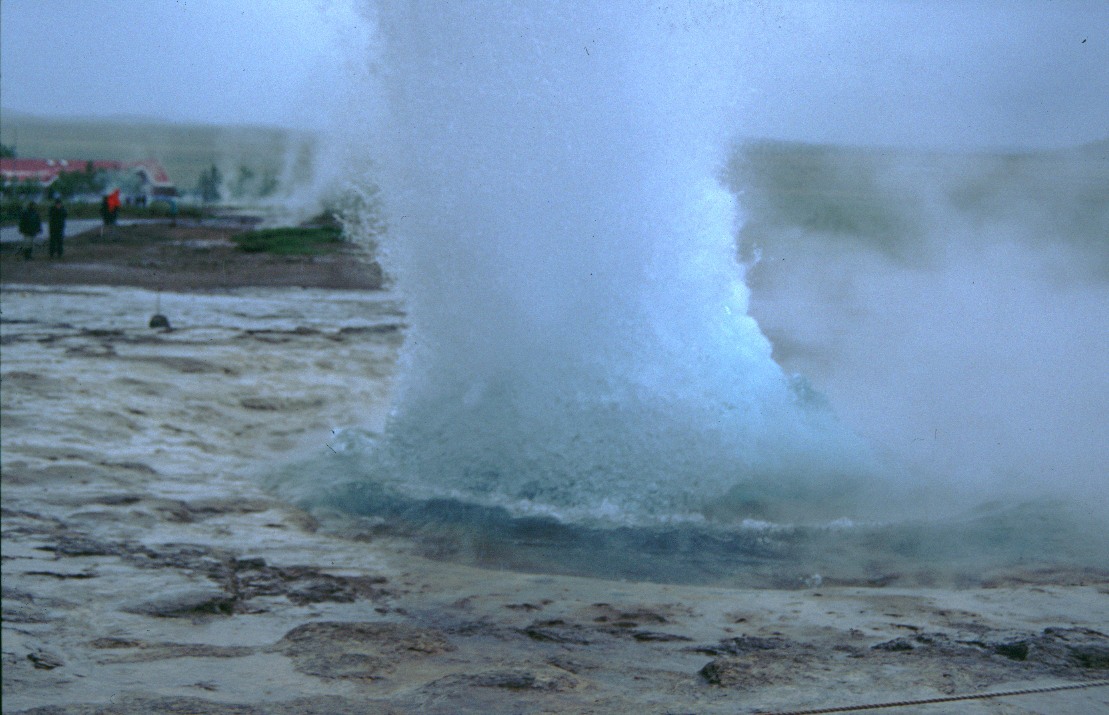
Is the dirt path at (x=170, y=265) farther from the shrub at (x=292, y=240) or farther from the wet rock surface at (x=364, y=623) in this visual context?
the wet rock surface at (x=364, y=623)

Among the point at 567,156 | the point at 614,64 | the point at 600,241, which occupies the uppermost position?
the point at 614,64

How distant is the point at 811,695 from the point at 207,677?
5.53ft

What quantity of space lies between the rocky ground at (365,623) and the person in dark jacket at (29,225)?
1067mm

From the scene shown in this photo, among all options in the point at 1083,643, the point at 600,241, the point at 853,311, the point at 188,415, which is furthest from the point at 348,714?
the point at 853,311

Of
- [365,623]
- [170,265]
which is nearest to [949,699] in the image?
[365,623]

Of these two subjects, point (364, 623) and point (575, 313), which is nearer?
point (364, 623)

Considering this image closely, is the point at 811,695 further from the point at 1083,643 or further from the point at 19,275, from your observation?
the point at 19,275

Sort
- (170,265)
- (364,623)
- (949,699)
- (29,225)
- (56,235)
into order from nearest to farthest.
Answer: (949,699)
(364,623)
(29,225)
(56,235)
(170,265)

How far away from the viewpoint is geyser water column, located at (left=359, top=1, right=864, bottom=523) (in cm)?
559

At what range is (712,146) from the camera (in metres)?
6.16

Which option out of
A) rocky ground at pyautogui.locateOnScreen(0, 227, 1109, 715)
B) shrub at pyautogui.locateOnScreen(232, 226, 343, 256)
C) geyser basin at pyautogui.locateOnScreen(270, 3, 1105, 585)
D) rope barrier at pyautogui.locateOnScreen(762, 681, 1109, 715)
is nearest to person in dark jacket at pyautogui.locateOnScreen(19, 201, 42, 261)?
rocky ground at pyautogui.locateOnScreen(0, 227, 1109, 715)

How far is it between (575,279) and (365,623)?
2436 mm

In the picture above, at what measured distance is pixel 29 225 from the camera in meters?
6.18

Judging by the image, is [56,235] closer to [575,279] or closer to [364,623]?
[575,279]
